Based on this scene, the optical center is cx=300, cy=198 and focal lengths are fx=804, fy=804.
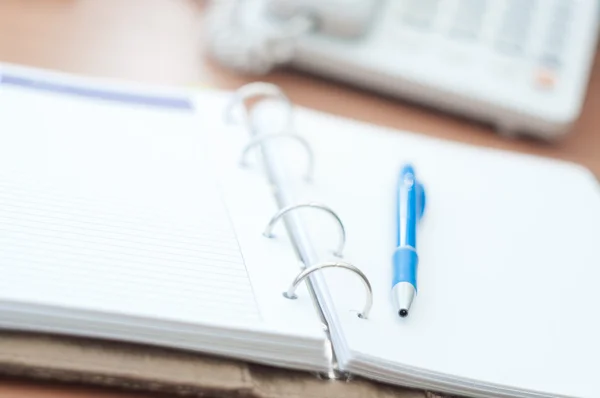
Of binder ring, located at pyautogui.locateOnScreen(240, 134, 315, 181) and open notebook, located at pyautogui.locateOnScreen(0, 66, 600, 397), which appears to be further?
binder ring, located at pyautogui.locateOnScreen(240, 134, 315, 181)

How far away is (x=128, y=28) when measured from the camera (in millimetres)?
838

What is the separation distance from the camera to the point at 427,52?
31.4 inches

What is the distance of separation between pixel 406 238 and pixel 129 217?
18 centimetres

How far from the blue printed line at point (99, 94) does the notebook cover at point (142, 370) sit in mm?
246

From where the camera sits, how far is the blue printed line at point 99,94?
0.60 meters

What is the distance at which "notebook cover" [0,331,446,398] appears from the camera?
16.1 inches

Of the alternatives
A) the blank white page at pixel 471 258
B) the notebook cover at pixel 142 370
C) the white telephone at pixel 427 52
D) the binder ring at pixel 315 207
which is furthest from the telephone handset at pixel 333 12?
the notebook cover at pixel 142 370

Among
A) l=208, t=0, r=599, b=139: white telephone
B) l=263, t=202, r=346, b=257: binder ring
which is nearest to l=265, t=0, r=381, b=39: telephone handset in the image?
l=208, t=0, r=599, b=139: white telephone

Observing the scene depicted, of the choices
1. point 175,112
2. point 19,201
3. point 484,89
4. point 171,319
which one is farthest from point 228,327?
point 484,89

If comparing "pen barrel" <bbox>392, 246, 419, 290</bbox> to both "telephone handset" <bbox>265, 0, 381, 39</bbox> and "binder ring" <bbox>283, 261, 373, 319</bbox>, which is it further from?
"telephone handset" <bbox>265, 0, 381, 39</bbox>

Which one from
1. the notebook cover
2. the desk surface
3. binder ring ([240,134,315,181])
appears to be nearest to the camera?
the notebook cover

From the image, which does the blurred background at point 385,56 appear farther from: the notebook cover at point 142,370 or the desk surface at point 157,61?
the notebook cover at point 142,370

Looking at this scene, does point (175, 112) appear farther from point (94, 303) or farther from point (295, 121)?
point (94, 303)

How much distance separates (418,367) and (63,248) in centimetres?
21
